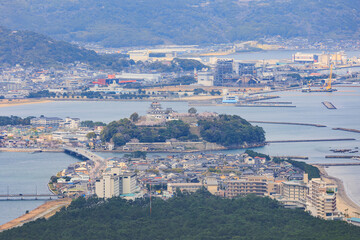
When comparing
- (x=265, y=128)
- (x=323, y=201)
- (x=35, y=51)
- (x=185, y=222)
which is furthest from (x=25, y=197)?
(x=35, y=51)

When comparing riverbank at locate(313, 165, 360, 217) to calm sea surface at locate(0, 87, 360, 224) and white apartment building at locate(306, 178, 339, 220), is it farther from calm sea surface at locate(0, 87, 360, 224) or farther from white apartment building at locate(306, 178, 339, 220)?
white apartment building at locate(306, 178, 339, 220)

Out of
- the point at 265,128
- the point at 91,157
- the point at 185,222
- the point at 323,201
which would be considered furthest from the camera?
the point at 265,128

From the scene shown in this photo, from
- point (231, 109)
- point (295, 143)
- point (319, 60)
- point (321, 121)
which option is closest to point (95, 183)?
point (295, 143)

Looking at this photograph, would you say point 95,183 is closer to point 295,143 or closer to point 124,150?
point 124,150

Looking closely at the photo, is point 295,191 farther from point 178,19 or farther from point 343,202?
point 178,19

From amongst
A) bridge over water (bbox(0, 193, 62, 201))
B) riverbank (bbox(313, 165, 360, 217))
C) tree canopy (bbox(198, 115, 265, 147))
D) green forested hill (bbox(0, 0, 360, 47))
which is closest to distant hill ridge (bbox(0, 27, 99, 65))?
green forested hill (bbox(0, 0, 360, 47))

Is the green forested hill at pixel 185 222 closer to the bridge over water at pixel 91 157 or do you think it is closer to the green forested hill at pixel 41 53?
the bridge over water at pixel 91 157
